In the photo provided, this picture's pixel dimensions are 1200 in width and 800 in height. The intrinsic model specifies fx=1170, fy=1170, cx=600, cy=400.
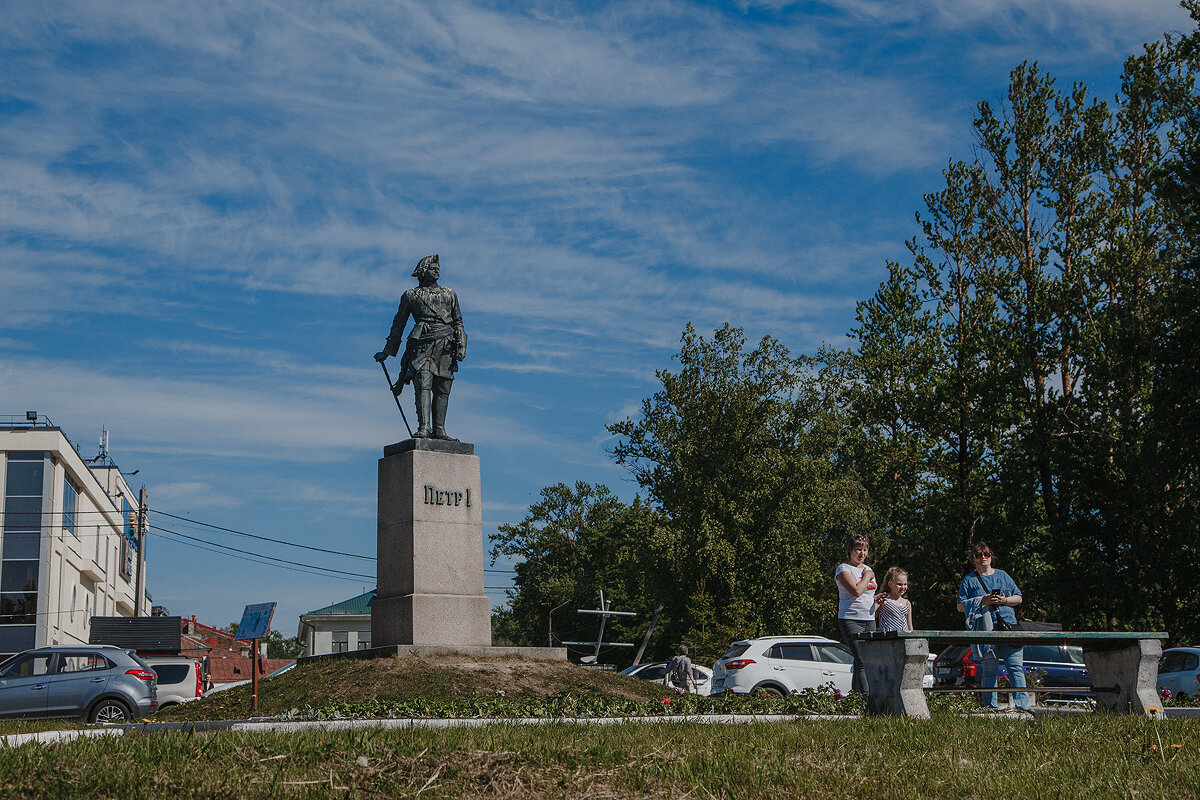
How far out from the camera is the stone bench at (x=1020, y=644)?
8.47 meters

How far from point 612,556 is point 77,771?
64.4 meters

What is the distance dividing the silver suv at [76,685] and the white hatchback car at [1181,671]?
1691cm

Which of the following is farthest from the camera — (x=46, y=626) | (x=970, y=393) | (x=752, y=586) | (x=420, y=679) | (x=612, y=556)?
(x=612, y=556)

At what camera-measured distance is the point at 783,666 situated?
20453 mm

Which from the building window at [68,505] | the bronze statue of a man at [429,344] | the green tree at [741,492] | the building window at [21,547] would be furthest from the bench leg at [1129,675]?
the building window at [68,505]

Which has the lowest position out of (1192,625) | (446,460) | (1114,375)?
(1192,625)

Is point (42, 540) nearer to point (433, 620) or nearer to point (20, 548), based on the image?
point (20, 548)

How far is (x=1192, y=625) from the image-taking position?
2942cm

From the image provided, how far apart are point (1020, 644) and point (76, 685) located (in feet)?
49.0

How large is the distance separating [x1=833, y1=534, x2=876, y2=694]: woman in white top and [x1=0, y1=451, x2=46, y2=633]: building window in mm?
46443

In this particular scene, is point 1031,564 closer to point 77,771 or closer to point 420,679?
point 420,679

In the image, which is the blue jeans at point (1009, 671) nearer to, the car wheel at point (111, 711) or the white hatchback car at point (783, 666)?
the white hatchback car at point (783, 666)

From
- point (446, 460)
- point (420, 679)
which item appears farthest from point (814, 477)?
point (420, 679)

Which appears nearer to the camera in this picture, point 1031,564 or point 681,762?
point 681,762
